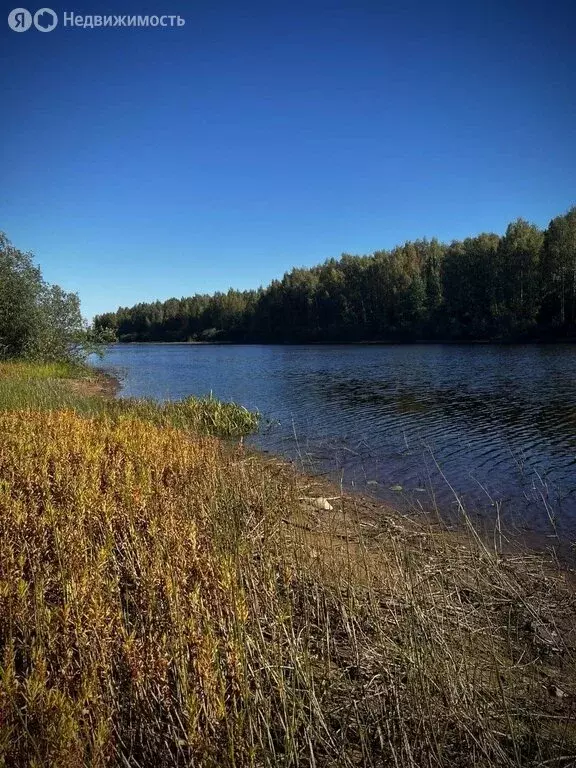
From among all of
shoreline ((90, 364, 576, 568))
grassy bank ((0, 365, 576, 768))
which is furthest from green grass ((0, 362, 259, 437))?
grassy bank ((0, 365, 576, 768))

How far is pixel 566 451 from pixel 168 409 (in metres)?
11.8

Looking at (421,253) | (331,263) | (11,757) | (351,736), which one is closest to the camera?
(11,757)

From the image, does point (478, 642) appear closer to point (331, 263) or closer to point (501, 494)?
point (501, 494)

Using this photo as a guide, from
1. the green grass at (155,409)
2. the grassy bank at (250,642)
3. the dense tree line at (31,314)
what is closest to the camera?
the grassy bank at (250,642)

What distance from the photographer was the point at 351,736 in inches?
128

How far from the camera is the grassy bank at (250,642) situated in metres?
2.83

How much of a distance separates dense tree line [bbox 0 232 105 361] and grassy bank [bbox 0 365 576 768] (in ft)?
88.4

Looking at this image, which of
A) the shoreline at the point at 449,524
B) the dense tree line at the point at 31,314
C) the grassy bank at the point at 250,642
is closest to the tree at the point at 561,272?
the dense tree line at the point at 31,314

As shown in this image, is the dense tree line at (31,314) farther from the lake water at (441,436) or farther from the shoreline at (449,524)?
the shoreline at (449,524)

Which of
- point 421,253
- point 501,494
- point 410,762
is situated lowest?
point 501,494

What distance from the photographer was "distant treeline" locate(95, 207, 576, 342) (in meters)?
67.9

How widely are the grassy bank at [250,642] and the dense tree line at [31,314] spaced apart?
2694cm

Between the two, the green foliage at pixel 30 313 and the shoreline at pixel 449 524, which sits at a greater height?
the green foliage at pixel 30 313

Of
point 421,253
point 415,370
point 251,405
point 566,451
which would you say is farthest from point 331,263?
point 566,451
